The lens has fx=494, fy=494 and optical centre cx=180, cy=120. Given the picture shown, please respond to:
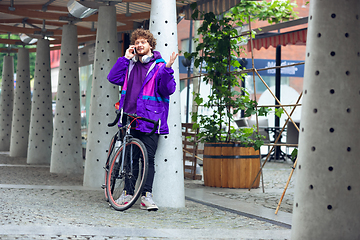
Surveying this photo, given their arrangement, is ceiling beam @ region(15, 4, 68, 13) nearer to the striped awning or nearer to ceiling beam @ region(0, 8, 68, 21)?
ceiling beam @ region(0, 8, 68, 21)

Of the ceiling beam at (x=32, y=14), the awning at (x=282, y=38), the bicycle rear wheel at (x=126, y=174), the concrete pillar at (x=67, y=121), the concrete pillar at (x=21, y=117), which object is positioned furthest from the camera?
the concrete pillar at (x=21, y=117)

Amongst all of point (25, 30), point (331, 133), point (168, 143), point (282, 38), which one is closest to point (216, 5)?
point (168, 143)

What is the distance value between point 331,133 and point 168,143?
2.76 m

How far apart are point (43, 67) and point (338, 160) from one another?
33.8 feet

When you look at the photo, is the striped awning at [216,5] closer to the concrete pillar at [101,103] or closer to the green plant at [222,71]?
the green plant at [222,71]

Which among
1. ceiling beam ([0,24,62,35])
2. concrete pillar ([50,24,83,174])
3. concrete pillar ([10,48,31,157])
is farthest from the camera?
concrete pillar ([10,48,31,157])

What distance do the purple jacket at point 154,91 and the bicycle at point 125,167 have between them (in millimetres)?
97

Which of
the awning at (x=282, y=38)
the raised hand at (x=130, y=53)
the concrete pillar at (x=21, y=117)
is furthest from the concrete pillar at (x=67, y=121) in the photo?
the awning at (x=282, y=38)

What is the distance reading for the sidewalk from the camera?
4.27 m

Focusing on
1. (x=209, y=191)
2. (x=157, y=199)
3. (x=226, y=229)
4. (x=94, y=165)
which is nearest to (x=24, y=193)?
(x=94, y=165)

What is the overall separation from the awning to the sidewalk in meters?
7.15

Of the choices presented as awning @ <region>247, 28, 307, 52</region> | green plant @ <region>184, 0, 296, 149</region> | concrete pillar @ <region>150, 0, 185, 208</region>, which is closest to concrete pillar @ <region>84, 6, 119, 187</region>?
green plant @ <region>184, 0, 296, 149</region>

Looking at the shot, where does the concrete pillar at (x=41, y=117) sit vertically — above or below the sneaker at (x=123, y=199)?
above

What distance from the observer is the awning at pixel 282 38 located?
549 inches
